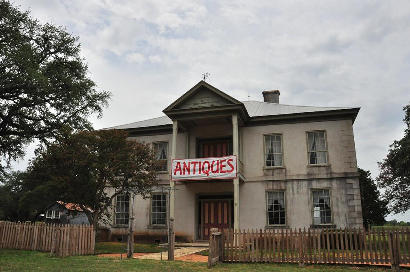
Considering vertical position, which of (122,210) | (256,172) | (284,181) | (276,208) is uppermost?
(256,172)

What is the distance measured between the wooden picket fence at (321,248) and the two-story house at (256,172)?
18.1ft

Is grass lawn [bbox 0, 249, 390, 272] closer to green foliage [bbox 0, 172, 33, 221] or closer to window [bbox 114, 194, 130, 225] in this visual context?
window [bbox 114, 194, 130, 225]

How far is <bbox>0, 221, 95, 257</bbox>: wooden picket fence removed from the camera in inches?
519

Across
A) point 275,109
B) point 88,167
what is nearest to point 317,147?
point 275,109

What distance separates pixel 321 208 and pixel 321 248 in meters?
7.39

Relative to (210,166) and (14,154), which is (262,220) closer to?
(210,166)

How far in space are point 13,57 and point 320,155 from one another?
1643cm

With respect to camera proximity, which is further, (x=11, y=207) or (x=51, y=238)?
(x=11, y=207)

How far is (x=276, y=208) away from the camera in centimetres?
1892

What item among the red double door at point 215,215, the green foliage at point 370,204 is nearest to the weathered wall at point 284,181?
the red double door at point 215,215

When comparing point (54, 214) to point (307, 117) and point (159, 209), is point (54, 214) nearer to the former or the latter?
point (159, 209)

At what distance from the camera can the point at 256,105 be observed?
75.0 ft

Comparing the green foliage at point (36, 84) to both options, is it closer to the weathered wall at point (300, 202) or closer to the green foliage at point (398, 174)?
the weathered wall at point (300, 202)

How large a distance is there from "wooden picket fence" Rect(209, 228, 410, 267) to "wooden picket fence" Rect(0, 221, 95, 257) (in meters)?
5.62
